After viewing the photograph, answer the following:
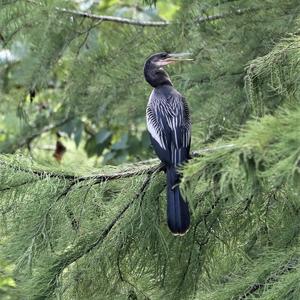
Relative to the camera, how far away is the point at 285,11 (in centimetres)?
403

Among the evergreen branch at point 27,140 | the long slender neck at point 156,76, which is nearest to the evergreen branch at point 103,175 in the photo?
the long slender neck at point 156,76

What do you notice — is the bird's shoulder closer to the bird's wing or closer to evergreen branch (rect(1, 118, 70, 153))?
the bird's wing

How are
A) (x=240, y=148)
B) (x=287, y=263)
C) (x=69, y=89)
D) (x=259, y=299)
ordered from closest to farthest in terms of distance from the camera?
(x=240, y=148) → (x=259, y=299) → (x=287, y=263) → (x=69, y=89)

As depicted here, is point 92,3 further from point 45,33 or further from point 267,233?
point 267,233

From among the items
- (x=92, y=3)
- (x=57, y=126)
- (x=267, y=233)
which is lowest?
(x=267, y=233)

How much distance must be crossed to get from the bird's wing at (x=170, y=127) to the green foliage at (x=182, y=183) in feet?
0.30

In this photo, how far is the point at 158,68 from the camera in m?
3.95

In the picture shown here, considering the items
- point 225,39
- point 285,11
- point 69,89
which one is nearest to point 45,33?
point 69,89

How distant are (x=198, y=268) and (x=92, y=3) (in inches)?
104

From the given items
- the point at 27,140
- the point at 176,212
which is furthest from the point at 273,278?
the point at 27,140

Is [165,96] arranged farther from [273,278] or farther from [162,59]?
[273,278]

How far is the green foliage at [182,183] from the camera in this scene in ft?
7.02

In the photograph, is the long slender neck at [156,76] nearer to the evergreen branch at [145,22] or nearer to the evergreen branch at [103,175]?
the evergreen branch at [145,22]

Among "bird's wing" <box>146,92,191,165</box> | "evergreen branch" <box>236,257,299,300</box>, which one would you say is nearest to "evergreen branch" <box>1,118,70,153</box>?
"bird's wing" <box>146,92,191,165</box>
